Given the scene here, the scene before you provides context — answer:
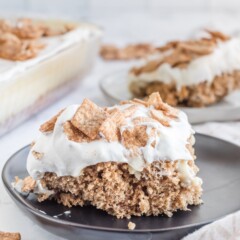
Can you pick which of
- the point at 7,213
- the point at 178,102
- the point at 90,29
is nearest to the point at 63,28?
the point at 90,29

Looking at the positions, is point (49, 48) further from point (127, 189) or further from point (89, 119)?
point (127, 189)

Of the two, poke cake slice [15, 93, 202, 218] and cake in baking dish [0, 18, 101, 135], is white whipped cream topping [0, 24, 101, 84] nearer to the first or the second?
cake in baking dish [0, 18, 101, 135]

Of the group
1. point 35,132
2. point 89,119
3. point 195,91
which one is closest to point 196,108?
point 195,91

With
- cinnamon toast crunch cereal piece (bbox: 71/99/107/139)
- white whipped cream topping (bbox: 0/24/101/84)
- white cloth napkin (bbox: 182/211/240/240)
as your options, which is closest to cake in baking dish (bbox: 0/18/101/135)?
white whipped cream topping (bbox: 0/24/101/84)

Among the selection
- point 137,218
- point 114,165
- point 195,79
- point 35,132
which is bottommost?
point 35,132

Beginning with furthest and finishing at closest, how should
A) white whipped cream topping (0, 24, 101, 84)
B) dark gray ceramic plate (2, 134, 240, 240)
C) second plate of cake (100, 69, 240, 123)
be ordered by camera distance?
1. second plate of cake (100, 69, 240, 123)
2. white whipped cream topping (0, 24, 101, 84)
3. dark gray ceramic plate (2, 134, 240, 240)

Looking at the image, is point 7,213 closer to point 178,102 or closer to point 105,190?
point 105,190

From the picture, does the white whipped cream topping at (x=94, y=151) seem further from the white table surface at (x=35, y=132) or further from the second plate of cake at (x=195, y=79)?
the second plate of cake at (x=195, y=79)
